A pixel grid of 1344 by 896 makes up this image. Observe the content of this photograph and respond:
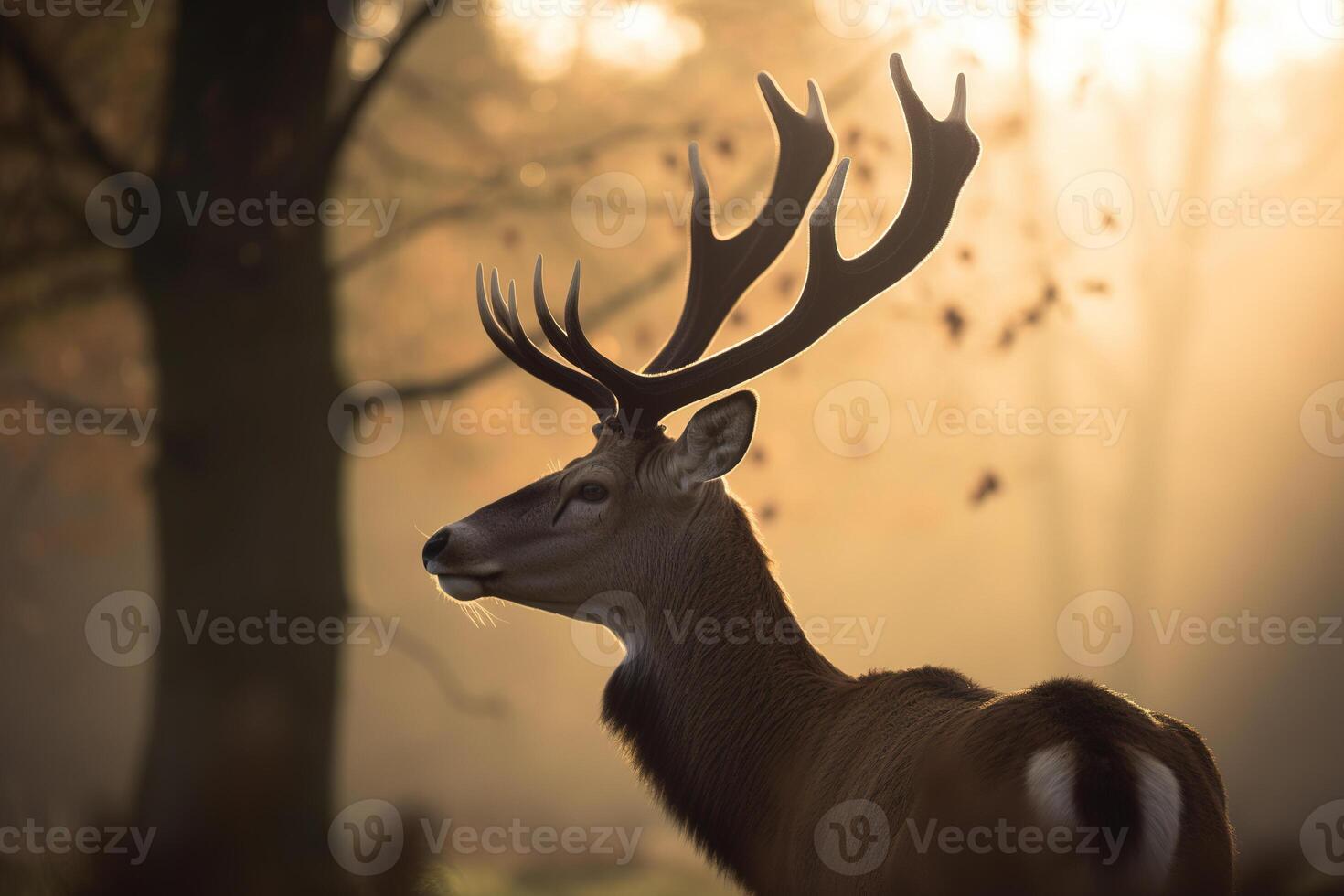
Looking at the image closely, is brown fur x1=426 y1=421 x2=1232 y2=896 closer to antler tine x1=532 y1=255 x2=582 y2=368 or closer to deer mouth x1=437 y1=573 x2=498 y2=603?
deer mouth x1=437 y1=573 x2=498 y2=603

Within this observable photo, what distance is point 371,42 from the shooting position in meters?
6.55

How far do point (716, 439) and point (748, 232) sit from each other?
1.09 metres

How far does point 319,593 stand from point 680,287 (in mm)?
2414

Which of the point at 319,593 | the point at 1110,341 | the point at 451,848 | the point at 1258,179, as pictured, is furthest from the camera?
the point at 1110,341

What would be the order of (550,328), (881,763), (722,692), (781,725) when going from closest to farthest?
(881,763), (781,725), (722,692), (550,328)

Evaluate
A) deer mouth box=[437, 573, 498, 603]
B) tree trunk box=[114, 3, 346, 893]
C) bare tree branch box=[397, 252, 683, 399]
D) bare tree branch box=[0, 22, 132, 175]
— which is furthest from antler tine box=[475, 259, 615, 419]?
bare tree branch box=[0, 22, 132, 175]

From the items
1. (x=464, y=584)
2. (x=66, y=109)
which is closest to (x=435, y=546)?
(x=464, y=584)

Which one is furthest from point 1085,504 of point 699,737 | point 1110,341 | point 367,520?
point 699,737

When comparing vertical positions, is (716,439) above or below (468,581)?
above

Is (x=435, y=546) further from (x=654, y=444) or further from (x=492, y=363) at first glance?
(x=492, y=363)

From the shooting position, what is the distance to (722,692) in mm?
3424

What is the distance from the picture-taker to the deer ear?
3451mm

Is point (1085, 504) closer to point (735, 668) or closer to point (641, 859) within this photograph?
point (641, 859)

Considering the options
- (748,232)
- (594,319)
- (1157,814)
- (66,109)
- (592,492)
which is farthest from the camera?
(594,319)
